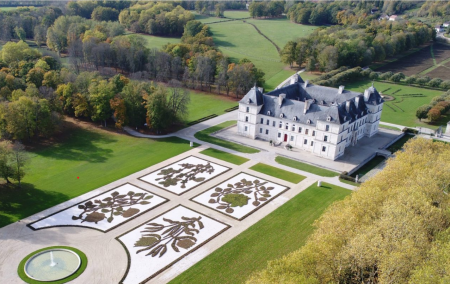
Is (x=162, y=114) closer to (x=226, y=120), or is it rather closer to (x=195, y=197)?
(x=226, y=120)

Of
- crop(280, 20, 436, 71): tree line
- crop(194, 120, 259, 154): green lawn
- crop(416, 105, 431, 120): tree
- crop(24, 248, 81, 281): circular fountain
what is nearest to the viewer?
crop(24, 248, 81, 281): circular fountain

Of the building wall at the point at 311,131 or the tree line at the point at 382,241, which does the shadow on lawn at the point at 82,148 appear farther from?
the tree line at the point at 382,241

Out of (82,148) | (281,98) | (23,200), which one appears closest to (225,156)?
(281,98)

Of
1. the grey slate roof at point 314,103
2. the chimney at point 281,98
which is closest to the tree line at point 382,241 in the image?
the grey slate roof at point 314,103

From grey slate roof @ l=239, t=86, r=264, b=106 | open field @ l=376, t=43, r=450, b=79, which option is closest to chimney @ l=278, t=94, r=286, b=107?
grey slate roof @ l=239, t=86, r=264, b=106

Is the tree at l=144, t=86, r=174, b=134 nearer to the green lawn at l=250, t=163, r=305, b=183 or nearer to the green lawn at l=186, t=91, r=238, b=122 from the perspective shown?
the green lawn at l=186, t=91, r=238, b=122

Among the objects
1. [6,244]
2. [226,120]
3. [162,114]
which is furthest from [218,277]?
[226,120]

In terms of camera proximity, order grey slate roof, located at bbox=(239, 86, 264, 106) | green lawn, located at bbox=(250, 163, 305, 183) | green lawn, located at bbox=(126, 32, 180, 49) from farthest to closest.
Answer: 1. green lawn, located at bbox=(126, 32, 180, 49)
2. grey slate roof, located at bbox=(239, 86, 264, 106)
3. green lawn, located at bbox=(250, 163, 305, 183)

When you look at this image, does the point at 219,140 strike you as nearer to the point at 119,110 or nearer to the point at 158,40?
the point at 119,110
